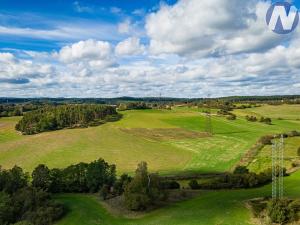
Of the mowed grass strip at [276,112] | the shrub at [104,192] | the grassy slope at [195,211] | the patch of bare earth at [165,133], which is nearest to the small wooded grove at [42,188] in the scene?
the shrub at [104,192]

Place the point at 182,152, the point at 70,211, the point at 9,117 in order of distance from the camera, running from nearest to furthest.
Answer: the point at 70,211 < the point at 182,152 < the point at 9,117

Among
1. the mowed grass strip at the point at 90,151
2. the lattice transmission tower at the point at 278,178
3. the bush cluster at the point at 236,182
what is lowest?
the mowed grass strip at the point at 90,151

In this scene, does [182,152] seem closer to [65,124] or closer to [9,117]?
[65,124]

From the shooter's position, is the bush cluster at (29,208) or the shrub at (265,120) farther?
the shrub at (265,120)

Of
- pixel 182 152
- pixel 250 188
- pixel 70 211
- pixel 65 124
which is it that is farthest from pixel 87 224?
pixel 65 124

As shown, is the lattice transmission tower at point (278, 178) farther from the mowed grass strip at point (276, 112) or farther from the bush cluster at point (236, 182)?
the mowed grass strip at point (276, 112)

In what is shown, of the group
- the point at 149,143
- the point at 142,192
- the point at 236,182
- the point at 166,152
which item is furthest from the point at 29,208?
the point at 149,143

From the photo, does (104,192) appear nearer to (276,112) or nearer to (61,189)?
(61,189)
